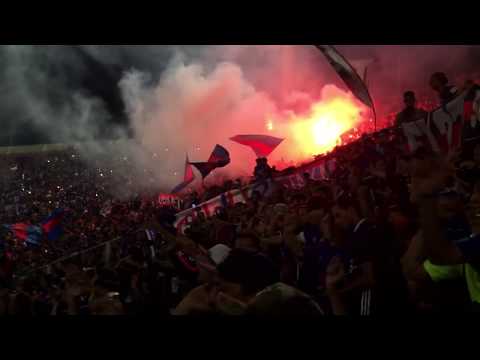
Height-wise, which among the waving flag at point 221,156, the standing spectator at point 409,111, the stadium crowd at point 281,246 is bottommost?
the stadium crowd at point 281,246

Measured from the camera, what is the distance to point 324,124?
7551 mm

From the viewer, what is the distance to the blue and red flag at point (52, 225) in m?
6.64

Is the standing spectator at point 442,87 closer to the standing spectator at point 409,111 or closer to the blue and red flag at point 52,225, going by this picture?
the standing spectator at point 409,111

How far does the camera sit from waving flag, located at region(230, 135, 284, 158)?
571 centimetres

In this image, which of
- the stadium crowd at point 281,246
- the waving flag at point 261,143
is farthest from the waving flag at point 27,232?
the waving flag at point 261,143

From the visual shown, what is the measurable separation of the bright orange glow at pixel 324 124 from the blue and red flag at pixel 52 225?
3483mm

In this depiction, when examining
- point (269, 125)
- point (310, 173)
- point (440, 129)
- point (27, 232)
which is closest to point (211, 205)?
point (269, 125)

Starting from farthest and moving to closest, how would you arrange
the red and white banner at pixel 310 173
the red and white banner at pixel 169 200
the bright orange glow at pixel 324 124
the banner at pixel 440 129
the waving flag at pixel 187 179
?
the bright orange glow at pixel 324 124
the waving flag at pixel 187 179
the red and white banner at pixel 169 200
the red and white banner at pixel 310 173
the banner at pixel 440 129

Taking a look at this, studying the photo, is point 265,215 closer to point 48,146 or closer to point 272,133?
point 272,133

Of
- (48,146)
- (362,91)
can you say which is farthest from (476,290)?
(48,146)

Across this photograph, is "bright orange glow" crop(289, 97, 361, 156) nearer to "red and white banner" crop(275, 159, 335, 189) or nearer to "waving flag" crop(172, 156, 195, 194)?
"red and white banner" crop(275, 159, 335, 189)

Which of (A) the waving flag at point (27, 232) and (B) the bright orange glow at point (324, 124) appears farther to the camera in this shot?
(B) the bright orange glow at point (324, 124)

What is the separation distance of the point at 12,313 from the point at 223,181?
9.79ft

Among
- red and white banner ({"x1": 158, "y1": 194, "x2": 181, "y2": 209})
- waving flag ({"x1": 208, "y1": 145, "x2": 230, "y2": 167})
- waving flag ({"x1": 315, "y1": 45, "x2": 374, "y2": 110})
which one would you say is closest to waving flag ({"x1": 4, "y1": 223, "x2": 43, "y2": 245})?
red and white banner ({"x1": 158, "y1": 194, "x2": 181, "y2": 209})
